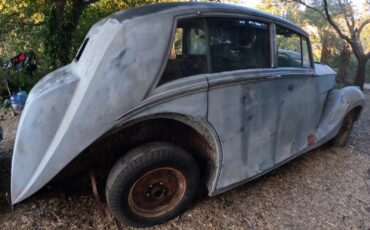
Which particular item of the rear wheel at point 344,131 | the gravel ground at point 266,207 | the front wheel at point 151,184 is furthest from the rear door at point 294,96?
the front wheel at point 151,184

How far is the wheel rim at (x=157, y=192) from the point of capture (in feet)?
10.1

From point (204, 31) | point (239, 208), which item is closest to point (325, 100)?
A: point (239, 208)

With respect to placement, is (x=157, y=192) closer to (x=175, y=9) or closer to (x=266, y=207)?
(x=266, y=207)

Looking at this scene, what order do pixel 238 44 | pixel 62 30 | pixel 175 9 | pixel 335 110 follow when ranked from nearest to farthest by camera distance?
1. pixel 175 9
2. pixel 238 44
3. pixel 335 110
4. pixel 62 30

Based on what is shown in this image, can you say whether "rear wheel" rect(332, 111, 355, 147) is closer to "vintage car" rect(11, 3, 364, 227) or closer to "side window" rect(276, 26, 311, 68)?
"side window" rect(276, 26, 311, 68)

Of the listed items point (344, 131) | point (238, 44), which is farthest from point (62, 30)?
point (344, 131)

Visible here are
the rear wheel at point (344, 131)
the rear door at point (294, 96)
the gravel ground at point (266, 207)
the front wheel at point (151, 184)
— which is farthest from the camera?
the rear wheel at point (344, 131)

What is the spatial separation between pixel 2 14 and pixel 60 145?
30.6 ft

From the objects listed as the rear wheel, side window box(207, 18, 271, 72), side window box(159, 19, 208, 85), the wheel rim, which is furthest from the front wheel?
the rear wheel

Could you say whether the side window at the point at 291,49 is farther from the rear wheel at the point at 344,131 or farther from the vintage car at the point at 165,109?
the rear wheel at the point at 344,131

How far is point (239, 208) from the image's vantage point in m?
3.52

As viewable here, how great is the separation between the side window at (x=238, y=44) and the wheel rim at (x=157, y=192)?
3.69 ft

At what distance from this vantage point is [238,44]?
3.33m

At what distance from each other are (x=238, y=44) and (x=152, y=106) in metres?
1.19
